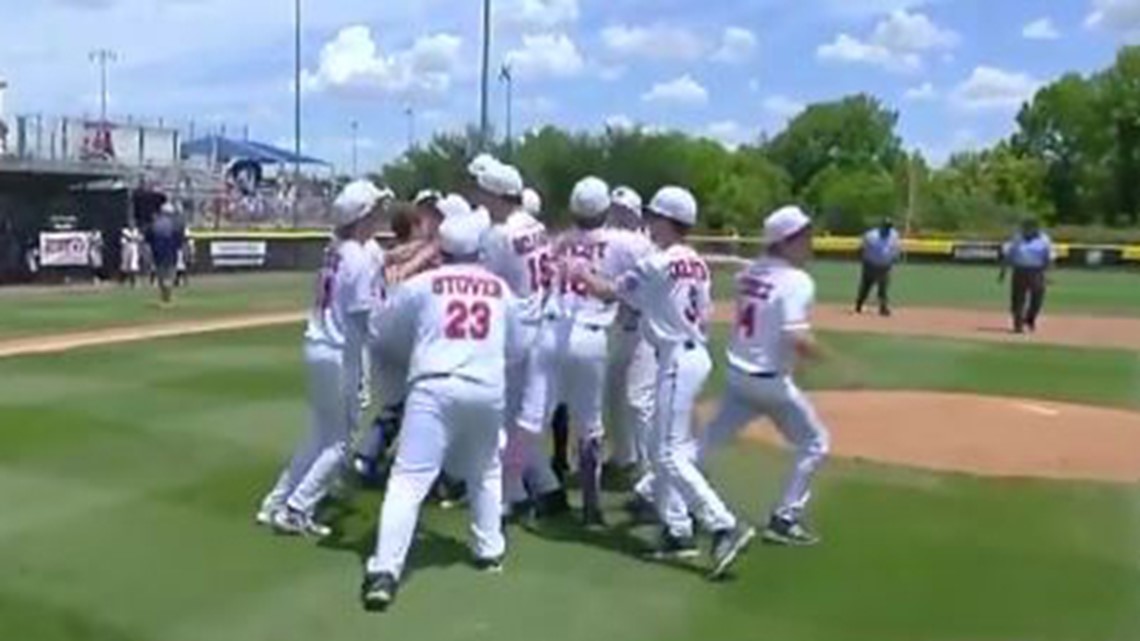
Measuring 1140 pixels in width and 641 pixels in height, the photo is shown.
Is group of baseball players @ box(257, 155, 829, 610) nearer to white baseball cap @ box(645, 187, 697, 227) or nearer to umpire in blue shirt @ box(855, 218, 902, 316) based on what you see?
white baseball cap @ box(645, 187, 697, 227)

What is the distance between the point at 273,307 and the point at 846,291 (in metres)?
14.8

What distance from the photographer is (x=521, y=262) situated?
930 cm

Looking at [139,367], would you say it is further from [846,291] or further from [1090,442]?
[846,291]

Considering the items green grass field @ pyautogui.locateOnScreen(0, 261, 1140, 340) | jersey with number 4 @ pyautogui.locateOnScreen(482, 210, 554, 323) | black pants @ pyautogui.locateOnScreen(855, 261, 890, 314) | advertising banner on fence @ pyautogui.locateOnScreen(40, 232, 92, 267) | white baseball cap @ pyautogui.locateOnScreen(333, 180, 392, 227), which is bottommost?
green grass field @ pyautogui.locateOnScreen(0, 261, 1140, 340)

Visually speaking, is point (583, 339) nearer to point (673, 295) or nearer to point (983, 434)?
point (673, 295)

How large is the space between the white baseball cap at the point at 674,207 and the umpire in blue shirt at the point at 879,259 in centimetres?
1978

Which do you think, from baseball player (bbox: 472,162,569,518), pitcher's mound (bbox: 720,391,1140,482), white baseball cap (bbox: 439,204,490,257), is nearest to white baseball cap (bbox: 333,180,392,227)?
baseball player (bbox: 472,162,569,518)

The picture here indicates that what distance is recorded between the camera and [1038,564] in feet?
29.5

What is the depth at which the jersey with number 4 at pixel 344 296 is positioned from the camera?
912cm

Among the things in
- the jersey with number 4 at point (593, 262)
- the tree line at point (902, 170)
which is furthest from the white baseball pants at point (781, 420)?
the tree line at point (902, 170)

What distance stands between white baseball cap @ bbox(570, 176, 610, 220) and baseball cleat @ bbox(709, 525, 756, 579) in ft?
7.11

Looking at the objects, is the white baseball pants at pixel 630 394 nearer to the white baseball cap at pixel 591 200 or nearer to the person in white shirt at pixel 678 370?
the person in white shirt at pixel 678 370

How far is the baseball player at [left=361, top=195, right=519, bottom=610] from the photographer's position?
7906mm

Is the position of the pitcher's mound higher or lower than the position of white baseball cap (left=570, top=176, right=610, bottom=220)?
lower
